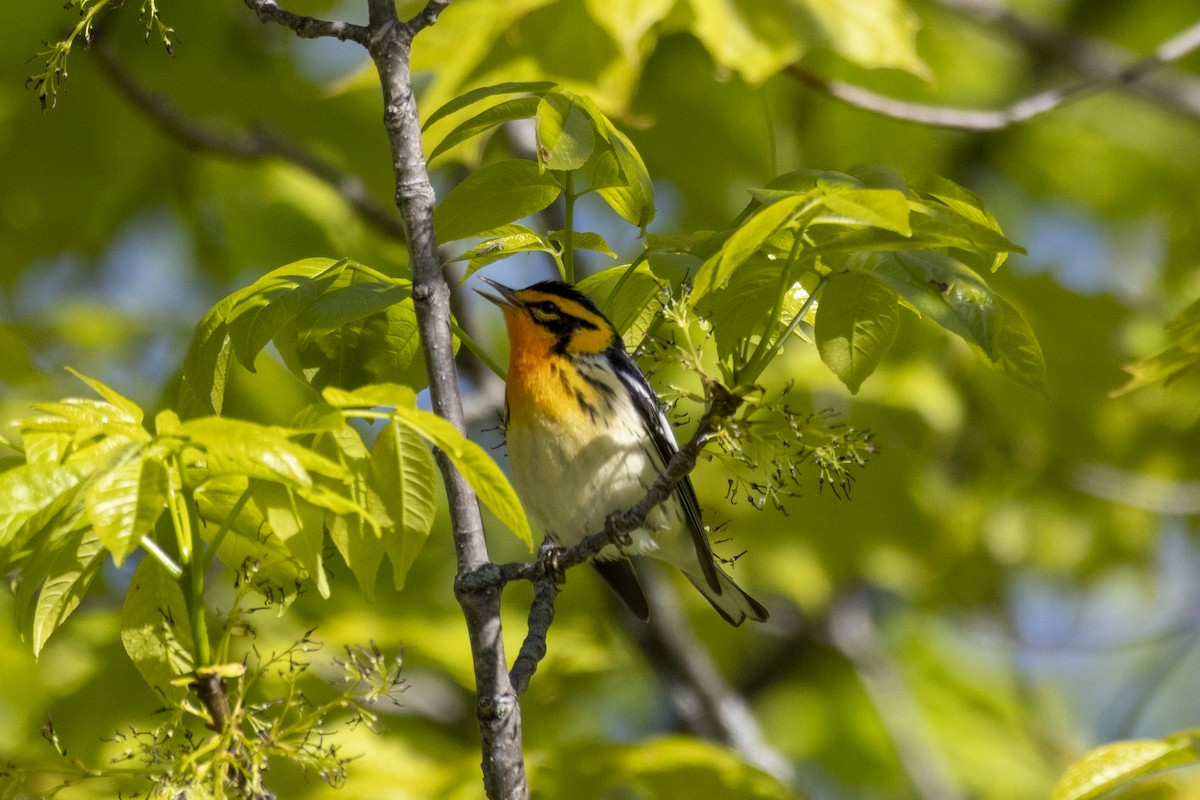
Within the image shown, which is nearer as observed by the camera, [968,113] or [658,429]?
[658,429]

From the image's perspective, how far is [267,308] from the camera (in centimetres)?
220

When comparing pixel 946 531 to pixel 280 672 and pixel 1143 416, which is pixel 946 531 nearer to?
pixel 1143 416

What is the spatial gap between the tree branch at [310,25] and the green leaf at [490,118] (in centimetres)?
26

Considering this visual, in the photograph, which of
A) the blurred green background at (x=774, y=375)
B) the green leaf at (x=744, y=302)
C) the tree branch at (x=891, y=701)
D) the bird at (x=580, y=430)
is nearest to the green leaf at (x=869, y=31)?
the blurred green background at (x=774, y=375)

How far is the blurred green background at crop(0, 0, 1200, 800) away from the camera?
386 centimetres

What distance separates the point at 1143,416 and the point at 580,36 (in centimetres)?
379

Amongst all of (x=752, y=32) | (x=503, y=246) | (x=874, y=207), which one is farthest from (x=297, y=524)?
(x=752, y=32)

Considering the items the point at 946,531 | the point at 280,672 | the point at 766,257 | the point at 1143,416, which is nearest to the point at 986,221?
the point at 766,257

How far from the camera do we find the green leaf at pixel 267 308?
217 centimetres

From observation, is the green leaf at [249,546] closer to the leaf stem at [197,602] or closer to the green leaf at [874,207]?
the leaf stem at [197,602]

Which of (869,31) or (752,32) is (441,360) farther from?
(869,31)

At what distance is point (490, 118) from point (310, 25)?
434mm

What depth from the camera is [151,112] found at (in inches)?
178

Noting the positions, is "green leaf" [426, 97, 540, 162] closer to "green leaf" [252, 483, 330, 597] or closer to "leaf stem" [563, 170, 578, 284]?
"leaf stem" [563, 170, 578, 284]
